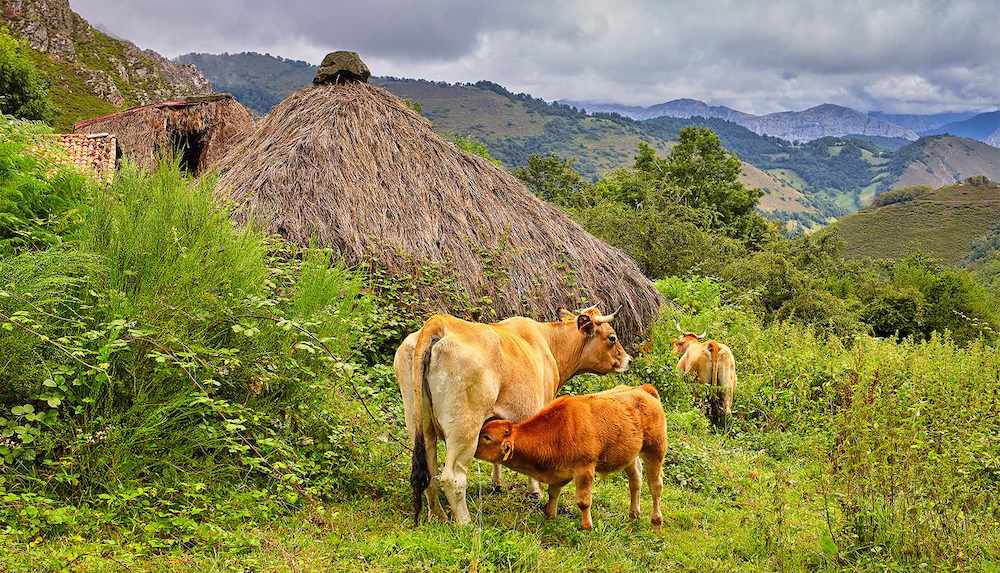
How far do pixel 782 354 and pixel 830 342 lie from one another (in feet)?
6.84

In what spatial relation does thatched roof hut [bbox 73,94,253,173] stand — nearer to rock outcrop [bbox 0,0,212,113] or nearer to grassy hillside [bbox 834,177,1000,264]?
rock outcrop [bbox 0,0,212,113]

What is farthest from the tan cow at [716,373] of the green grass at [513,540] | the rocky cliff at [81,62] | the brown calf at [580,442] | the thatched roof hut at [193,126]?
the rocky cliff at [81,62]

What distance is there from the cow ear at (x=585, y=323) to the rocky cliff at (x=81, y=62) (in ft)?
191

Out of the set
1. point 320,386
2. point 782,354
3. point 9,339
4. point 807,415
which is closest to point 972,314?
point 782,354

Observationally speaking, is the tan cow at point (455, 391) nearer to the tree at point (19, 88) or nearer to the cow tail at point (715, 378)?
the cow tail at point (715, 378)

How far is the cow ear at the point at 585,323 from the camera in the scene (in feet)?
20.9

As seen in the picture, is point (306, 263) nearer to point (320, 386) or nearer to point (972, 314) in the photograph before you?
point (320, 386)

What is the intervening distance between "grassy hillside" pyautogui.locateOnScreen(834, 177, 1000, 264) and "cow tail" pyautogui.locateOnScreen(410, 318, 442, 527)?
95.2 meters

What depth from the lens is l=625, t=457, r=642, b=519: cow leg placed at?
519cm

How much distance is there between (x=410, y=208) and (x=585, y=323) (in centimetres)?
405

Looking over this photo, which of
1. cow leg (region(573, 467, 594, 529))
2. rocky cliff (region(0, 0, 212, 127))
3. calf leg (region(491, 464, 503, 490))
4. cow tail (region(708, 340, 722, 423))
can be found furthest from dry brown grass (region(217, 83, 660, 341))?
rocky cliff (region(0, 0, 212, 127))

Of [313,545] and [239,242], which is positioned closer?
[313,545]

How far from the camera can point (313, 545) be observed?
396 centimetres

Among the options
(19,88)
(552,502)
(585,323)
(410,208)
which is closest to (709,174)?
(410,208)
